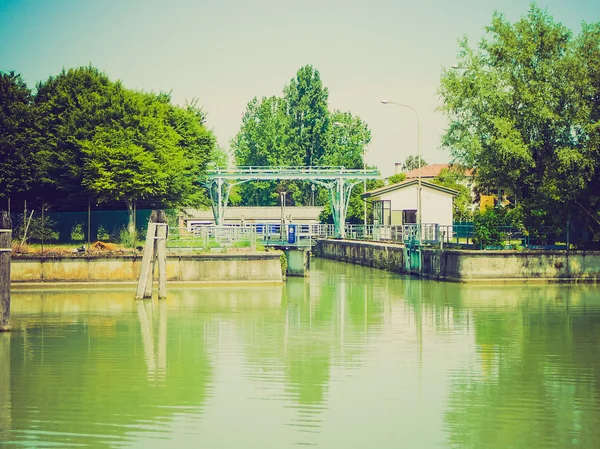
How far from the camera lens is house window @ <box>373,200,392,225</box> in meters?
63.9

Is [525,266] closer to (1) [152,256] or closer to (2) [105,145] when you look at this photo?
(1) [152,256]

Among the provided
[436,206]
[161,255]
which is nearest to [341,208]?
[436,206]

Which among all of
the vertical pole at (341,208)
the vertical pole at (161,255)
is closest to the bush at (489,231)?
the vertical pole at (161,255)

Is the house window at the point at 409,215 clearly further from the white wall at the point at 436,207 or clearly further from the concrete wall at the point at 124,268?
the concrete wall at the point at 124,268

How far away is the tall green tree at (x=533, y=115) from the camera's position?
41000 mm

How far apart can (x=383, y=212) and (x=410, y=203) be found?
7.66 feet

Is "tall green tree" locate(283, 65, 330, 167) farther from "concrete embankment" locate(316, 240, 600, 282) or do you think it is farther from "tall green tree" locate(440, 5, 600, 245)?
"concrete embankment" locate(316, 240, 600, 282)

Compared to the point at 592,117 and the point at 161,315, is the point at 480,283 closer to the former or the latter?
the point at 592,117

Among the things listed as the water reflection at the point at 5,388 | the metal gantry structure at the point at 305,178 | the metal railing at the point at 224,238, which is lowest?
the water reflection at the point at 5,388

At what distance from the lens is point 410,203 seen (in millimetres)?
63344

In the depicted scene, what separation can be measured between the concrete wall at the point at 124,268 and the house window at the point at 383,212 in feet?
90.3

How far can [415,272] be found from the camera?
46.9 metres

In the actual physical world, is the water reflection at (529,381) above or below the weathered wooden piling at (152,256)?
below

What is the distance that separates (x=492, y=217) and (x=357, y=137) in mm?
63234
